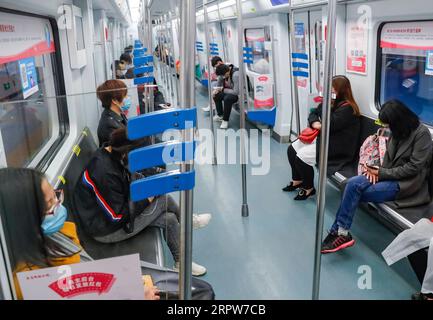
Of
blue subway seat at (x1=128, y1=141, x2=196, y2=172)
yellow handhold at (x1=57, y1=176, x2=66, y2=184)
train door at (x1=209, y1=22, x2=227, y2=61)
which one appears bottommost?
yellow handhold at (x1=57, y1=176, x2=66, y2=184)

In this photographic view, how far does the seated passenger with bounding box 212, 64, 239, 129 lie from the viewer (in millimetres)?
8393

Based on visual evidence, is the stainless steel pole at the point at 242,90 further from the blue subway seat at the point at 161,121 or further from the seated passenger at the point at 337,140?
the blue subway seat at the point at 161,121

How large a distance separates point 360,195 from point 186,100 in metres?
2.68

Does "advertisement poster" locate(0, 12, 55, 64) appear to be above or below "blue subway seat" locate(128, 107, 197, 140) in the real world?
above

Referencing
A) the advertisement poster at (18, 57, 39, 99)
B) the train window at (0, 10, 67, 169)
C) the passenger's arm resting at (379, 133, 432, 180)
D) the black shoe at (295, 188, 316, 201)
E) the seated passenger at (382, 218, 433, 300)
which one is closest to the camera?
the train window at (0, 10, 67, 169)

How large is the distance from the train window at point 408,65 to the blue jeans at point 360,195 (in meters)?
0.82

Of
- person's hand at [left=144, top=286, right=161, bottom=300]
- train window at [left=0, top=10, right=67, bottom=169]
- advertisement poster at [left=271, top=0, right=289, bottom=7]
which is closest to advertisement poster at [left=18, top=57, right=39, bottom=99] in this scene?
train window at [left=0, top=10, right=67, bottom=169]

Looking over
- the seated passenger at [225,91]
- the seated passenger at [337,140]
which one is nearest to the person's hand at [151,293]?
the seated passenger at [337,140]

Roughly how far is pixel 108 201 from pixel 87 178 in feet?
0.48

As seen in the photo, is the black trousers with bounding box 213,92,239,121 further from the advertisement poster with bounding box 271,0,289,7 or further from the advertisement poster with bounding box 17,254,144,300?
the advertisement poster with bounding box 17,254,144,300

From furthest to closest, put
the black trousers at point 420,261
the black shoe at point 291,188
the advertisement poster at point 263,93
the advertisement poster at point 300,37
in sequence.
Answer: the advertisement poster at point 300,37 < the advertisement poster at point 263,93 < the black shoe at point 291,188 < the black trousers at point 420,261

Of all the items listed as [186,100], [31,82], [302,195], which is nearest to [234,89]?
[302,195]

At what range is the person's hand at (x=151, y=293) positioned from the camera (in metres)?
1.30

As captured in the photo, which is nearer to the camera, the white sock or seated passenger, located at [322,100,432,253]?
seated passenger, located at [322,100,432,253]
